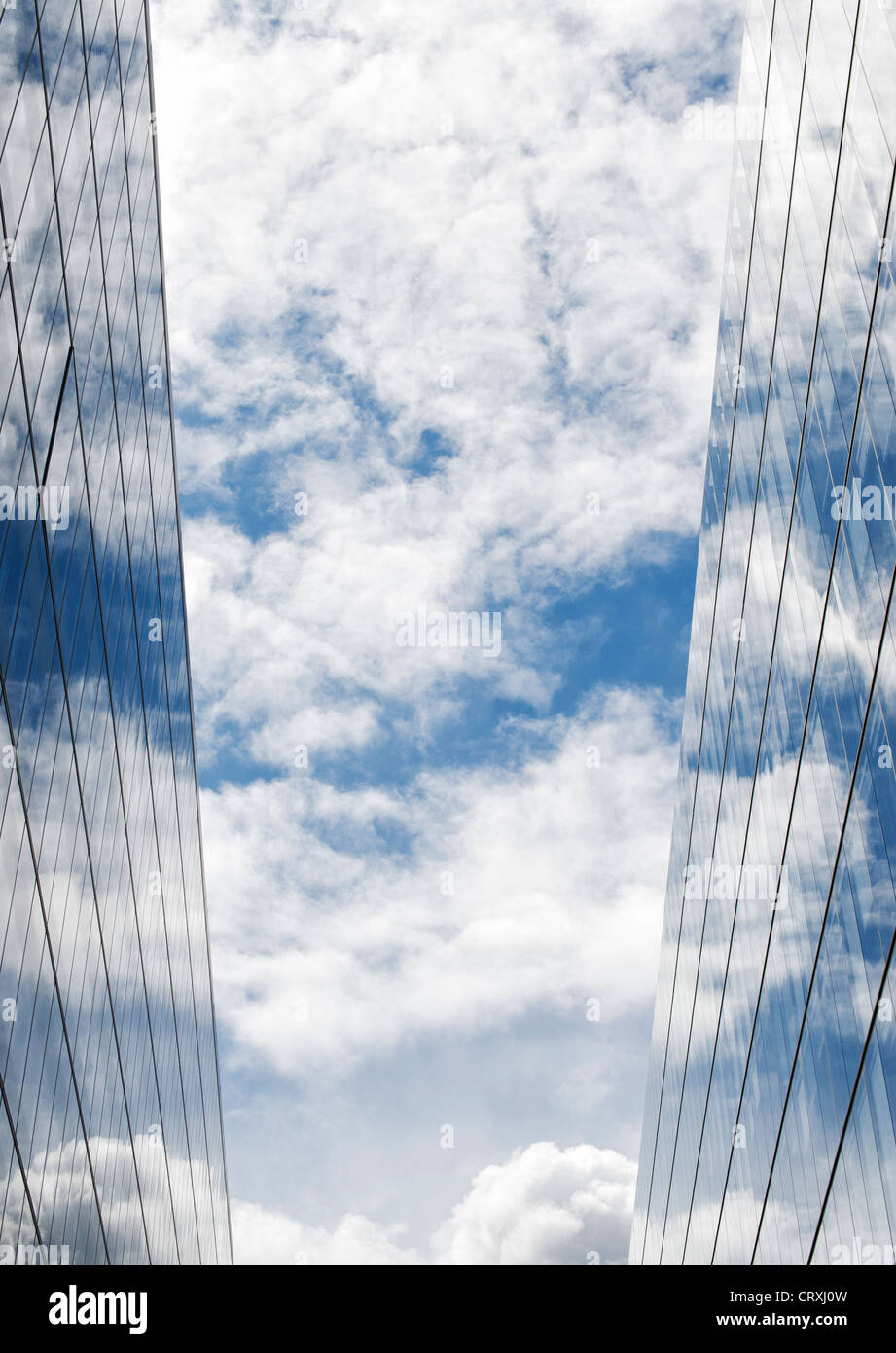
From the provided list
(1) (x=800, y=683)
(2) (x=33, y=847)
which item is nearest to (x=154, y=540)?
(2) (x=33, y=847)

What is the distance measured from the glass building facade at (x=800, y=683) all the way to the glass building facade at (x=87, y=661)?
48.1 feet

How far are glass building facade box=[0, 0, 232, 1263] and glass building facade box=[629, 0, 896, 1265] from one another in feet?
48.1

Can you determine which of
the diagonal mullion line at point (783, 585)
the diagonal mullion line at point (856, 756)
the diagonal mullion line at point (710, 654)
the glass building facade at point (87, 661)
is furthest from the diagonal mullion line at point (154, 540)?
the diagonal mullion line at point (856, 756)

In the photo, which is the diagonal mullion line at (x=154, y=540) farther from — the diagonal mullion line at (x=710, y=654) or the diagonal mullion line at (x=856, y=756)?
the diagonal mullion line at (x=856, y=756)

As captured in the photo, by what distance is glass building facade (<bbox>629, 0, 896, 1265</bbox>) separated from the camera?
761 inches

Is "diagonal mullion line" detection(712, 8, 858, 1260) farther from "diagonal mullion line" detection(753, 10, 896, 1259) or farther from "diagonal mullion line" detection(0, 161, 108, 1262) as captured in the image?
"diagonal mullion line" detection(0, 161, 108, 1262)

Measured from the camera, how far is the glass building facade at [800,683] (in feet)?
63.4

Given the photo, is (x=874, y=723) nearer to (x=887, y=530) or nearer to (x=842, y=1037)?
(x=887, y=530)

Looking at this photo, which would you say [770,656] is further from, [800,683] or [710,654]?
[710,654]

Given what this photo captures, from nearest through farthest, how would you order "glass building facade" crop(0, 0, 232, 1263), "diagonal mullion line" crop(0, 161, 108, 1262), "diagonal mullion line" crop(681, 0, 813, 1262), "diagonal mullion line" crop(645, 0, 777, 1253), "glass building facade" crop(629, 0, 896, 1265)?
"diagonal mullion line" crop(0, 161, 108, 1262) → "glass building facade" crop(0, 0, 232, 1263) → "glass building facade" crop(629, 0, 896, 1265) → "diagonal mullion line" crop(681, 0, 813, 1262) → "diagonal mullion line" crop(645, 0, 777, 1253)

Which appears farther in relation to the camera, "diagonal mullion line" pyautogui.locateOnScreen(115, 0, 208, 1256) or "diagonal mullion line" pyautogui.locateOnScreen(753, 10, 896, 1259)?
"diagonal mullion line" pyautogui.locateOnScreen(115, 0, 208, 1256)

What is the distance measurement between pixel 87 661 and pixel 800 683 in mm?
16459

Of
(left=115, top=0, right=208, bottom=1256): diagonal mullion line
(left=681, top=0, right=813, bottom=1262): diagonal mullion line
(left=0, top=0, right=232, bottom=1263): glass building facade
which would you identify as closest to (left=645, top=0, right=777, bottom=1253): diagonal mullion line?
(left=681, top=0, right=813, bottom=1262): diagonal mullion line
